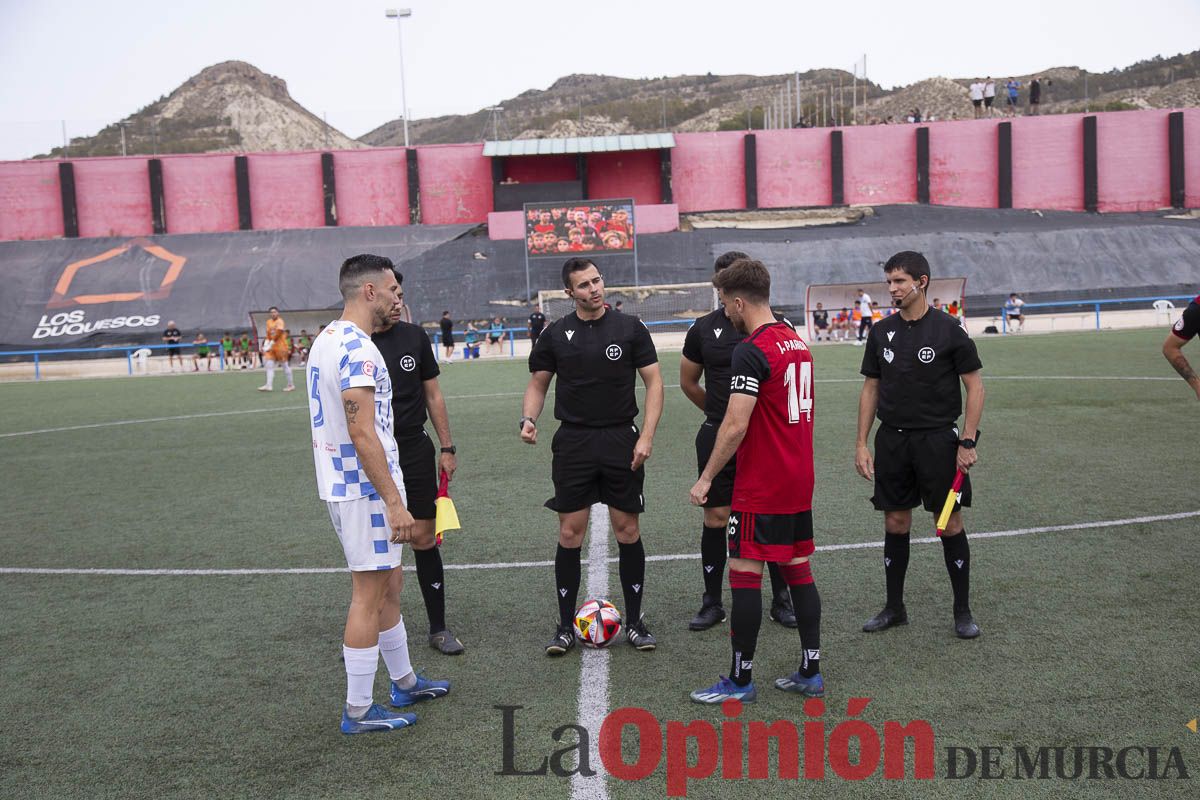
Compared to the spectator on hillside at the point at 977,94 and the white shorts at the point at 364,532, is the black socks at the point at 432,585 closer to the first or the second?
the white shorts at the point at 364,532

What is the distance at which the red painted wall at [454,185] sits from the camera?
151 ft

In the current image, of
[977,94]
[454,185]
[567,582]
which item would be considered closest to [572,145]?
[454,185]

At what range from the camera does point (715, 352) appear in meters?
6.34

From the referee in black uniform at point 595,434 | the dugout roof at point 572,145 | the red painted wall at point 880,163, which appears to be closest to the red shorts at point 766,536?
the referee in black uniform at point 595,434

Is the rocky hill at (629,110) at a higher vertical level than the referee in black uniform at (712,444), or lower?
higher

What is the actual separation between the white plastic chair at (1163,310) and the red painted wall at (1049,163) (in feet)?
46.5

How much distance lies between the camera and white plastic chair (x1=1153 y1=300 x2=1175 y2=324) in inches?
1265

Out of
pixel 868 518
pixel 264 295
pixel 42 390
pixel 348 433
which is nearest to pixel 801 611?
pixel 348 433

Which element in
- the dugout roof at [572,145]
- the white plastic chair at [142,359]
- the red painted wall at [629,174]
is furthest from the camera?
the red painted wall at [629,174]

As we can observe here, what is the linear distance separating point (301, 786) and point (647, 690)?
5.65ft

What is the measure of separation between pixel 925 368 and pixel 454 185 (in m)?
42.5

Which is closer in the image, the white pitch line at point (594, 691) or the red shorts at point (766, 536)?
the white pitch line at point (594, 691)

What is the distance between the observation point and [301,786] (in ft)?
13.7

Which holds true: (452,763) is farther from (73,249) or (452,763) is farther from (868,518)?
(73,249)
